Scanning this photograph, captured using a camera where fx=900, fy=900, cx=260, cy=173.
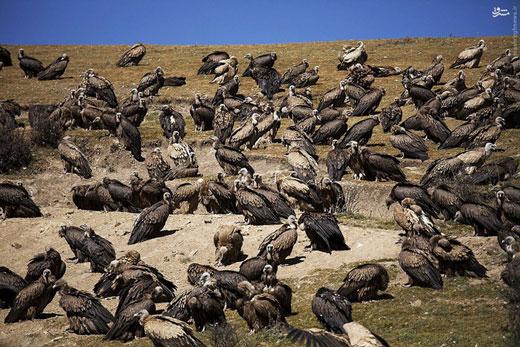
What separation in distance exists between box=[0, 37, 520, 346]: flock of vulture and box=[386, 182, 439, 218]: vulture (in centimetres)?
5

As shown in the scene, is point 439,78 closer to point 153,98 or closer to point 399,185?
point 153,98

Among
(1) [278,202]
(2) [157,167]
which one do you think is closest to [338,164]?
(1) [278,202]

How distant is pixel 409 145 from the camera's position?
27.0 meters

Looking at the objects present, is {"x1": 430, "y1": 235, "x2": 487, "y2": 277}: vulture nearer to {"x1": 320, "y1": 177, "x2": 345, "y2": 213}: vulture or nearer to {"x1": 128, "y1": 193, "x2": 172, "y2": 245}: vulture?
{"x1": 320, "y1": 177, "x2": 345, "y2": 213}: vulture

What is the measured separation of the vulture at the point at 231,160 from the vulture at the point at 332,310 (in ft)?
38.5

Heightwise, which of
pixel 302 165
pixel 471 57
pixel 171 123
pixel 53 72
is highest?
pixel 53 72

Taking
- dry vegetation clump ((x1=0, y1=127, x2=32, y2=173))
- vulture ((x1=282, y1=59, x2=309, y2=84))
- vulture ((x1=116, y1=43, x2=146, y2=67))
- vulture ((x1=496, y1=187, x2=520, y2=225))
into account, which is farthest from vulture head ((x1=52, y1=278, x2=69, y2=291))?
vulture ((x1=116, y1=43, x2=146, y2=67))

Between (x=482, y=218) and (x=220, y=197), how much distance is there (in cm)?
717

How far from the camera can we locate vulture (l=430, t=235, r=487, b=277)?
1648 centimetres

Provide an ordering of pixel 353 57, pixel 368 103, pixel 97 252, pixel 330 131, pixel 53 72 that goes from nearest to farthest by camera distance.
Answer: pixel 97 252
pixel 330 131
pixel 368 103
pixel 353 57
pixel 53 72

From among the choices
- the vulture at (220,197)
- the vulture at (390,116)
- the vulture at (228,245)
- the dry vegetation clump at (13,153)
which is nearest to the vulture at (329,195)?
the vulture at (220,197)

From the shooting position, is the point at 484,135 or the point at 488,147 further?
the point at 484,135

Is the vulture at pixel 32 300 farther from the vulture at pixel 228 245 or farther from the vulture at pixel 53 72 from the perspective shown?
the vulture at pixel 53 72

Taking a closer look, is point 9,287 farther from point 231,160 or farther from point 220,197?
point 231,160
